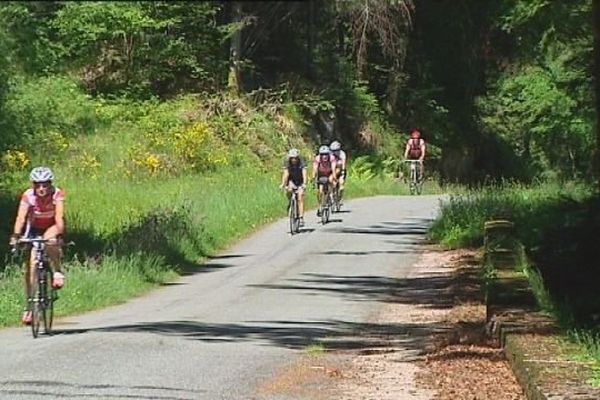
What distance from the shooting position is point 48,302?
15305 mm

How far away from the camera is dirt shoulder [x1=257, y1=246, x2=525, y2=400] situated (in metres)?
11.1

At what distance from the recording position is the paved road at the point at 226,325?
37.9 feet

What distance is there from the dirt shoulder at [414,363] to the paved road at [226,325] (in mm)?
315

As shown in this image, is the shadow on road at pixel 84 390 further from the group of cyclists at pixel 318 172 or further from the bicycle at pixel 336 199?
the bicycle at pixel 336 199

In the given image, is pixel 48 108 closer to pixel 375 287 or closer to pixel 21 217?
pixel 375 287

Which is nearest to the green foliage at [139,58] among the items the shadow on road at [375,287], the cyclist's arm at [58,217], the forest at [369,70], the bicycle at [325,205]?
the forest at [369,70]

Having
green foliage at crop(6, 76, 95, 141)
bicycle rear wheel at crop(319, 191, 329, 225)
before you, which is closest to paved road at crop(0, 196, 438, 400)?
bicycle rear wheel at crop(319, 191, 329, 225)

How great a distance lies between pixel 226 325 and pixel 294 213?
13.0m

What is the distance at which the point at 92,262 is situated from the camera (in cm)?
2175

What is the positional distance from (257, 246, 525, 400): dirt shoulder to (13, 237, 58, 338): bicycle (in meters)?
3.49

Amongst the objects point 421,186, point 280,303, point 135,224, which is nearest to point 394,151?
point 421,186

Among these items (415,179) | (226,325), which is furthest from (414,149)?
(226,325)

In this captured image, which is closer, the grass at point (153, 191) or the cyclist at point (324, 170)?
the grass at point (153, 191)

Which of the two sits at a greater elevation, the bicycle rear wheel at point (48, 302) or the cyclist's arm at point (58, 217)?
the cyclist's arm at point (58, 217)
